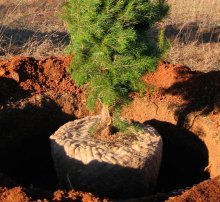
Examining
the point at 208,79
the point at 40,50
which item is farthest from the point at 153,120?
the point at 40,50

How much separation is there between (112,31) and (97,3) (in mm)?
208

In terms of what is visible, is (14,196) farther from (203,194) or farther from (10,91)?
(10,91)

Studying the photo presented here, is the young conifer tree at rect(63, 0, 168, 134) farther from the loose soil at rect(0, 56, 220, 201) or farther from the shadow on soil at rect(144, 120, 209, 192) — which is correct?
the shadow on soil at rect(144, 120, 209, 192)

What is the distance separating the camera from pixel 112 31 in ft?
9.93

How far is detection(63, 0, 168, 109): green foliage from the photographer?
3.00m

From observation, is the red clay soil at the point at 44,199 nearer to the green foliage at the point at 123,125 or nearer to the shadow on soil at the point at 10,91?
the green foliage at the point at 123,125

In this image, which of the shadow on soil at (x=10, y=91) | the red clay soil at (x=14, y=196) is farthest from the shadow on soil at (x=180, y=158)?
the red clay soil at (x=14, y=196)

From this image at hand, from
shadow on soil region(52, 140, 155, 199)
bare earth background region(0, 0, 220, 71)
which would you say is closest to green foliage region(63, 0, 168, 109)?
shadow on soil region(52, 140, 155, 199)

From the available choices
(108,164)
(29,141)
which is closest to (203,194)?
(108,164)

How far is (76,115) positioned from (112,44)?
56.7 inches

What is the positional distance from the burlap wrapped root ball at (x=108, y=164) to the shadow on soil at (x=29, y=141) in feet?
2.14

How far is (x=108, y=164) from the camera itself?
3191mm

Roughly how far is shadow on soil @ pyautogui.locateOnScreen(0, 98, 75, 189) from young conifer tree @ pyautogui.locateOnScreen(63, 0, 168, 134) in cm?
99

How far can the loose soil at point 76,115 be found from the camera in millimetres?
4020
